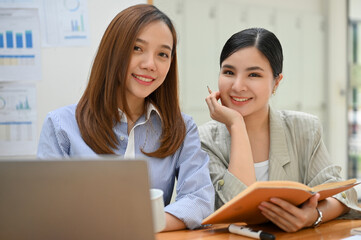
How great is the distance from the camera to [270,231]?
1301 millimetres

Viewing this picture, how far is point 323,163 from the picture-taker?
1.70m

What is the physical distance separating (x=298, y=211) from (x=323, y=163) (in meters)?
0.49

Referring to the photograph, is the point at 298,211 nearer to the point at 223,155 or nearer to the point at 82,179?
the point at 223,155

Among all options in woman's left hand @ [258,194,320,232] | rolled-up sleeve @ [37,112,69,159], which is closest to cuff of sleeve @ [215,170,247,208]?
woman's left hand @ [258,194,320,232]

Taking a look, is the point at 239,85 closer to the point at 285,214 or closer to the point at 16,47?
the point at 285,214

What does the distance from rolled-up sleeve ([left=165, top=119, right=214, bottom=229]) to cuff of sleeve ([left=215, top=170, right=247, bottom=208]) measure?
2.7 inches

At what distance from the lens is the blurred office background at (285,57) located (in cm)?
235

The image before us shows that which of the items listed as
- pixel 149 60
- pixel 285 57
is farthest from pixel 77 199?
pixel 285 57

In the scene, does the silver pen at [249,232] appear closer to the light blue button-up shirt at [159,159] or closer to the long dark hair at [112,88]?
the light blue button-up shirt at [159,159]

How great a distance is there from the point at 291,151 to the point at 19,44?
1.48 metres

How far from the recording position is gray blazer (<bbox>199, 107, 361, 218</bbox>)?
5.47 ft

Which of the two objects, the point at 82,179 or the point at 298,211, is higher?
the point at 82,179

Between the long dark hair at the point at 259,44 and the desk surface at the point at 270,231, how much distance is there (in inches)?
27.1

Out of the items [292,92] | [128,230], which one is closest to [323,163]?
[128,230]
